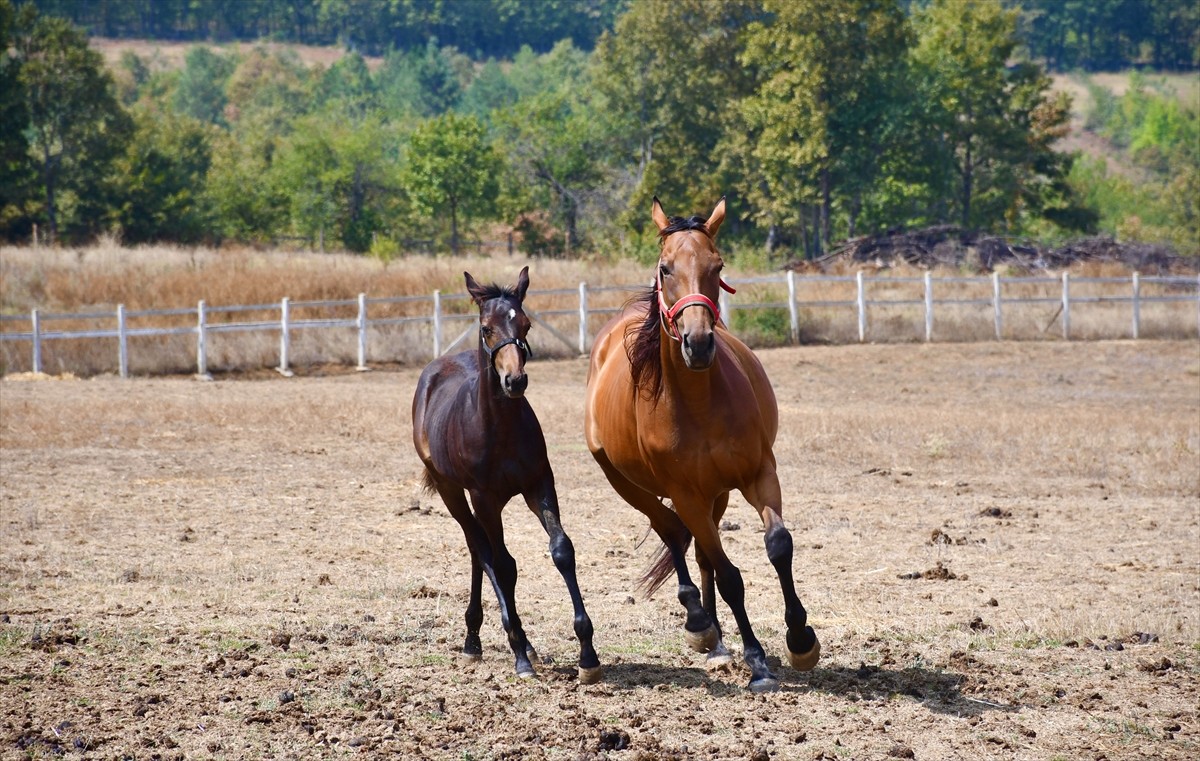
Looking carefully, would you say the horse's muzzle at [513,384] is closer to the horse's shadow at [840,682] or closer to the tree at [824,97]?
the horse's shadow at [840,682]

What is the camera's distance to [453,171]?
→ 179 ft

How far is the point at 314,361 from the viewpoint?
25984 millimetres

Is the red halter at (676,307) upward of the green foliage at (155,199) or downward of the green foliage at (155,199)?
downward

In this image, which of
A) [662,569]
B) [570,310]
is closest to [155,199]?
[570,310]

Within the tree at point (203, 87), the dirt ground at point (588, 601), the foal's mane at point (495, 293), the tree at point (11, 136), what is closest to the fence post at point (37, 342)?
the dirt ground at point (588, 601)

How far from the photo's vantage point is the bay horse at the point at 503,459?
650 cm

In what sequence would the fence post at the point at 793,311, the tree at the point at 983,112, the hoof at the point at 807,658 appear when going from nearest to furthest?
the hoof at the point at 807,658
the fence post at the point at 793,311
the tree at the point at 983,112

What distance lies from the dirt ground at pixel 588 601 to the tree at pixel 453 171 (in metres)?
39.1

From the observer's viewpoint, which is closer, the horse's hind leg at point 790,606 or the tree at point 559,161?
the horse's hind leg at point 790,606

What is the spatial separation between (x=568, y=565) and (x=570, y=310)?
2125 cm

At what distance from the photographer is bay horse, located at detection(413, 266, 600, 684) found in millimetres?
6504

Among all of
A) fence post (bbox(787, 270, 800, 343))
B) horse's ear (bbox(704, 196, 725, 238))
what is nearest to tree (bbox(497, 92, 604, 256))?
fence post (bbox(787, 270, 800, 343))

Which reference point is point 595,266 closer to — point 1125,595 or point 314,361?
point 314,361

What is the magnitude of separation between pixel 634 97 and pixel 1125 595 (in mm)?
47558
